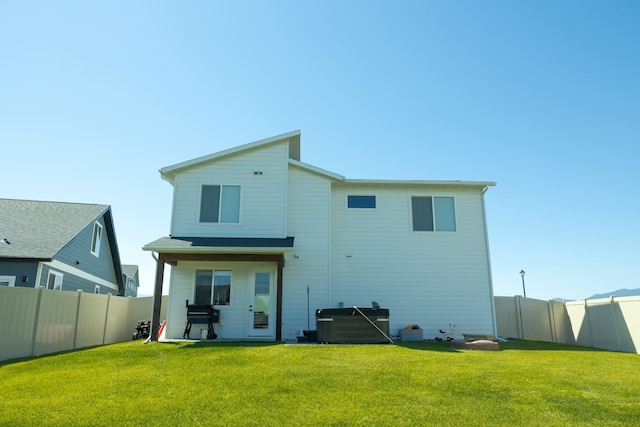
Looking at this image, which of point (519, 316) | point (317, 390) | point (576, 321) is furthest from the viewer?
point (519, 316)

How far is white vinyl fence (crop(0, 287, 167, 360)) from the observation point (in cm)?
856

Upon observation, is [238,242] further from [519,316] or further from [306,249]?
Result: [519,316]

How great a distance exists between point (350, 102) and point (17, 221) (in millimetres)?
13659

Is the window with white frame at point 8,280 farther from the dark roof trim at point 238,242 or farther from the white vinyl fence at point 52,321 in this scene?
the dark roof trim at point 238,242

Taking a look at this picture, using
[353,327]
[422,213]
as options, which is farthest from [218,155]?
[422,213]

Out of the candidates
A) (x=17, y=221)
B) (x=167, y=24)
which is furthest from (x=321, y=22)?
(x=17, y=221)

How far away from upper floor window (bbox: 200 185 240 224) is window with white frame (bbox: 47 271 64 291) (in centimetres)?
633

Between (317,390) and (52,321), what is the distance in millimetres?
7922

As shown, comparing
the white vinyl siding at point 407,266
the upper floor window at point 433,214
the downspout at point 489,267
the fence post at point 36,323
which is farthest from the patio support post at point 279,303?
the downspout at point 489,267

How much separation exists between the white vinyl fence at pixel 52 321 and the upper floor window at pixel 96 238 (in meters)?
5.61

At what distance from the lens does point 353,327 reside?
10844 mm

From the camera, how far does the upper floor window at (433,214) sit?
45.5 feet

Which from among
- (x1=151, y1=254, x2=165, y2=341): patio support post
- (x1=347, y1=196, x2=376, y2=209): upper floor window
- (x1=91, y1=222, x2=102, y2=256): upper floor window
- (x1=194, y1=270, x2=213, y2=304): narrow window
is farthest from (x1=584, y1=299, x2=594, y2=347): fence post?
(x1=91, y1=222, x2=102, y2=256): upper floor window

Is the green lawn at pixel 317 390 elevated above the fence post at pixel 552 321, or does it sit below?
below
